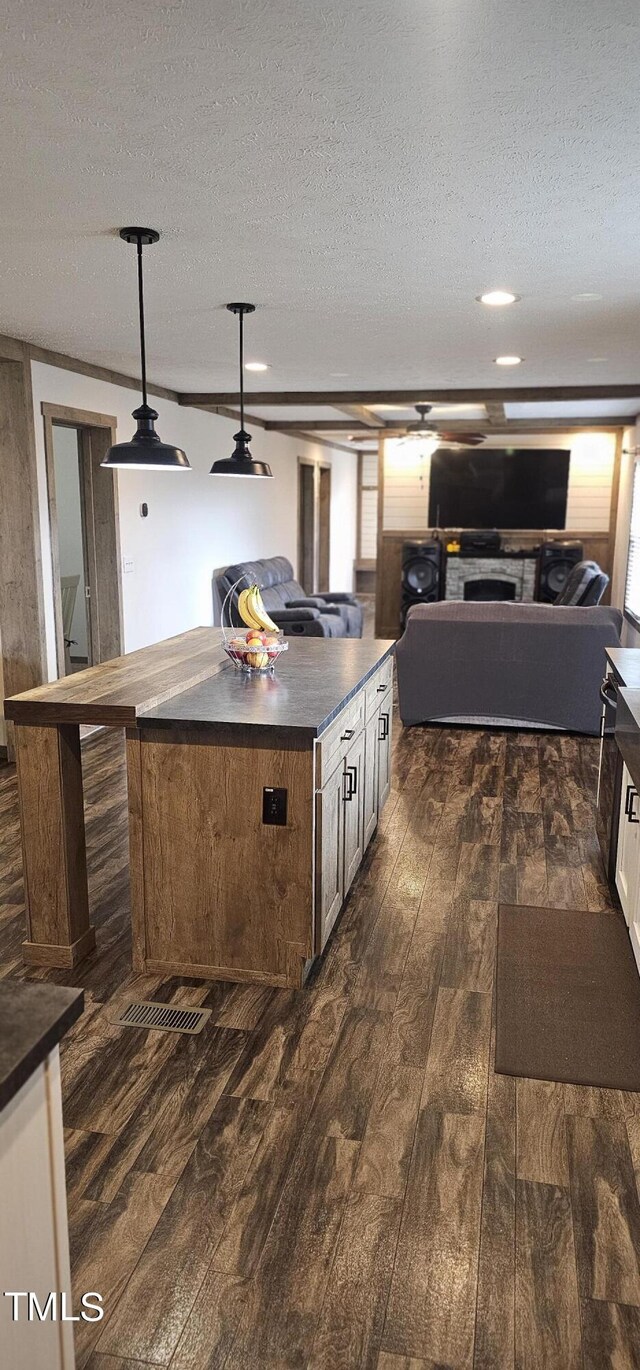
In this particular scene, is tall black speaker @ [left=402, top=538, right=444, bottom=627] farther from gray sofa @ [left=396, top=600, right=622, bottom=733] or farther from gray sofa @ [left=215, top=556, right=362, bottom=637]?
gray sofa @ [left=396, top=600, right=622, bottom=733]

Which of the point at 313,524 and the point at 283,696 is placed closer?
the point at 283,696

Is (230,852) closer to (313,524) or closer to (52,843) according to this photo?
(52,843)

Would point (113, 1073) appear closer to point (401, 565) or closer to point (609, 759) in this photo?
point (609, 759)

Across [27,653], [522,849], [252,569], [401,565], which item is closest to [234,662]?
[522,849]

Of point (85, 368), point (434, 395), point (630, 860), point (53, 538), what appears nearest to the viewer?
point (630, 860)

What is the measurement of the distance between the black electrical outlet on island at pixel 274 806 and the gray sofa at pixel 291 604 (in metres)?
4.58

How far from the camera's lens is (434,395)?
7.09 m

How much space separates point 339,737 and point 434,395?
15.5ft

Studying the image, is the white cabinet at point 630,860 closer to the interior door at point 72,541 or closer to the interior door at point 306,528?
the interior door at point 72,541

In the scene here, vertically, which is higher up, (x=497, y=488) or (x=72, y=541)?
(x=497, y=488)

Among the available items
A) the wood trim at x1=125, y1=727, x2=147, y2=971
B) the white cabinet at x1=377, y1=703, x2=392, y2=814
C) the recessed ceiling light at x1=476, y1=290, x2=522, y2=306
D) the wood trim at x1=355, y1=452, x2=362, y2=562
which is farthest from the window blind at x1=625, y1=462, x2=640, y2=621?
the wood trim at x1=355, y1=452, x2=362, y2=562

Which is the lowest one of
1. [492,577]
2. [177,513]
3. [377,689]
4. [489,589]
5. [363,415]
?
[489,589]

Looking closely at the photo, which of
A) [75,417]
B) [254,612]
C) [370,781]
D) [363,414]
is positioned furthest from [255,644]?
[363,414]

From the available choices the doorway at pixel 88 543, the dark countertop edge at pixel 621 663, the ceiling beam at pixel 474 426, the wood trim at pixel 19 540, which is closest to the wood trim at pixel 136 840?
the dark countertop edge at pixel 621 663
